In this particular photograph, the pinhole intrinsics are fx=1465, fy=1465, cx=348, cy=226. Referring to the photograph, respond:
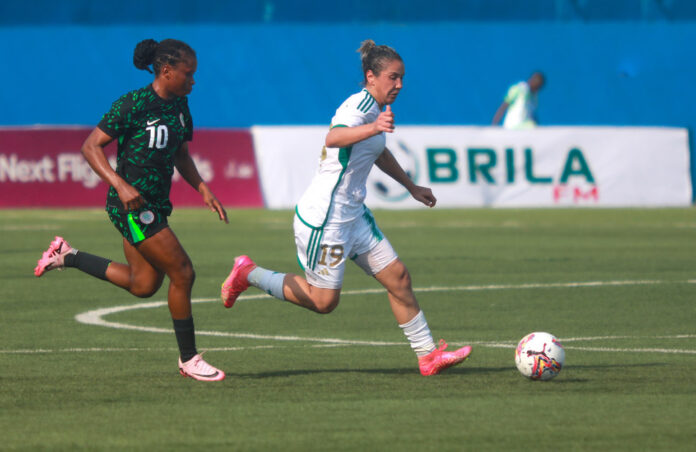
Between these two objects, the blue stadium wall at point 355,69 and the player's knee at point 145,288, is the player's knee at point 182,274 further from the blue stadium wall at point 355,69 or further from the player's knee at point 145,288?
the blue stadium wall at point 355,69

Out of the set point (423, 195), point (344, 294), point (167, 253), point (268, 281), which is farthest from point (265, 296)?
point (167, 253)

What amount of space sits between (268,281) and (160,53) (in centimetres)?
168

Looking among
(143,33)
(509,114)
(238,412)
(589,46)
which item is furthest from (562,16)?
(238,412)

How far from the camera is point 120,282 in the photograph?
30.3 ft

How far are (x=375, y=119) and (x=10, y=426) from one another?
117 inches

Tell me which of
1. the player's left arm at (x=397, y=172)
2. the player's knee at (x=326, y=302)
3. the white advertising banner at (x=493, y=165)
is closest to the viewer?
the player's knee at (x=326, y=302)

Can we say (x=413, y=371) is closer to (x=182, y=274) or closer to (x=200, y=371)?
(x=200, y=371)

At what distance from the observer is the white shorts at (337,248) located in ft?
29.0

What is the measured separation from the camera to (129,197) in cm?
830

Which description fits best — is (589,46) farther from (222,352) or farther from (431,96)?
(222,352)

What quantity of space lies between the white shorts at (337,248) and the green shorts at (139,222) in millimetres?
865

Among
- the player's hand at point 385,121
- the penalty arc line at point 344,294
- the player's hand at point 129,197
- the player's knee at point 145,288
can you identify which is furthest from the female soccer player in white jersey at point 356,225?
the penalty arc line at point 344,294

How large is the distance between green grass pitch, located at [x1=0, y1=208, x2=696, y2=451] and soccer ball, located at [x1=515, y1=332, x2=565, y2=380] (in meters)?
0.07

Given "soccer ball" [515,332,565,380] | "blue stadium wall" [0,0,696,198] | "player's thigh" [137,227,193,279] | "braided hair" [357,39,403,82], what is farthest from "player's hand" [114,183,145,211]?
"blue stadium wall" [0,0,696,198]
